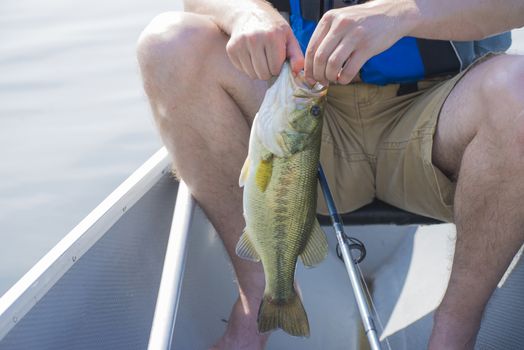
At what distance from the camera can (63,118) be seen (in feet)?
15.5

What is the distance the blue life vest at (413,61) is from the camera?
7.18 ft

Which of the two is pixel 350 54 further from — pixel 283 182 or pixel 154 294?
pixel 154 294

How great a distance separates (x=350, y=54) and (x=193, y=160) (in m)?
0.67

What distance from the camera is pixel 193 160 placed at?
2.17 metres

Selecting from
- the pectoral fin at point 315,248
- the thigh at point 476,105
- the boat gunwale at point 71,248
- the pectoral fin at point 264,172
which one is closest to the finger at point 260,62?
the pectoral fin at point 264,172

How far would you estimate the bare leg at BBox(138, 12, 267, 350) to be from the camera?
2066 mm

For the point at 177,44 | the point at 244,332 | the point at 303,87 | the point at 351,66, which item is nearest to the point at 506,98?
the point at 351,66

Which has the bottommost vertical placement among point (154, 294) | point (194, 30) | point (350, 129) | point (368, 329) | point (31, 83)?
point (31, 83)

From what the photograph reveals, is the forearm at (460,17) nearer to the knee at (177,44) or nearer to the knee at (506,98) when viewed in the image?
the knee at (506,98)

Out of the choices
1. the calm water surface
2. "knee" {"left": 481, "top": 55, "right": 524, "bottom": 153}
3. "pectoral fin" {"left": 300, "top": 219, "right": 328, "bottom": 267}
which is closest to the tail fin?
"pectoral fin" {"left": 300, "top": 219, "right": 328, "bottom": 267}

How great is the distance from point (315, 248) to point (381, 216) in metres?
0.47

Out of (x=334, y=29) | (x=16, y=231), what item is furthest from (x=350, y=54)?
(x=16, y=231)

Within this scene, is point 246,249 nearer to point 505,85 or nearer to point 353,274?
point 353,274

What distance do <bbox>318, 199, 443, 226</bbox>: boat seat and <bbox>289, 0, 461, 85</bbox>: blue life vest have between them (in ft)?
1.41
